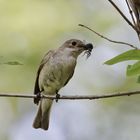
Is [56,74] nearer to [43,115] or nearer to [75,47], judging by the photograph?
[75,47]

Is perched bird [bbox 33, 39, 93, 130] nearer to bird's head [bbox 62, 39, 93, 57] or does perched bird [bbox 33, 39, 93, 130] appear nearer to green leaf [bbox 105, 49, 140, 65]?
bird's head [bbox 62, 39, 93, 57]

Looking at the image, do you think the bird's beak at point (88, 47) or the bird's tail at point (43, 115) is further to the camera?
the bird's tail at point (43, 115)

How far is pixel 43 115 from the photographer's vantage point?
5.67 meters

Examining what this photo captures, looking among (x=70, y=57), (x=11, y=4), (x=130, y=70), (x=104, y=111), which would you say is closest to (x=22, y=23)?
(x=11, y=4)

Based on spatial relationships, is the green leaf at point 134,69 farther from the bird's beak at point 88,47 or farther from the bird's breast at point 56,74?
the bird's breast at point 56,74

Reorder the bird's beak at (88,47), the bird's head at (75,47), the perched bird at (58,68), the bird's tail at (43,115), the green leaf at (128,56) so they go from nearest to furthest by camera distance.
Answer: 1. the green leaf at (128,56)
2. the bird's beak at (88,47)
3. the bird's head at (75,47)
4. the perched bird at (58,68)
5. the bird's tail at (43,115)

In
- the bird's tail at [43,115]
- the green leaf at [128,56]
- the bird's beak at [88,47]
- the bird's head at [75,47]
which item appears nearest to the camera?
the green leaf at [128,56]

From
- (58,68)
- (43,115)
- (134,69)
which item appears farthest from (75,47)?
(134,69)

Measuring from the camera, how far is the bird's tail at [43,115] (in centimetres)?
546

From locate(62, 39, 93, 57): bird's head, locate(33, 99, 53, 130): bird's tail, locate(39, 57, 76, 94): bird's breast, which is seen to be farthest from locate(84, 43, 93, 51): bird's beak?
locate(33, 99, 53, 130): bird's tail

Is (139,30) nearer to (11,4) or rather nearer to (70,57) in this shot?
(70,57)

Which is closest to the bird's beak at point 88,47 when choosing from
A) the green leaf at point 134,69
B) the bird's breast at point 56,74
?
the bird's breast at point 56,74

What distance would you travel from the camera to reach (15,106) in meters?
8.38

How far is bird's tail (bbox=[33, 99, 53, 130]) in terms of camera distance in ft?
17.9
